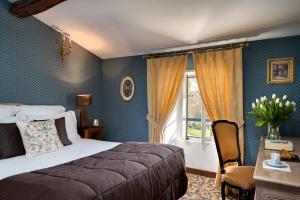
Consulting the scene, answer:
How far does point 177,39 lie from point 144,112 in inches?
60.9

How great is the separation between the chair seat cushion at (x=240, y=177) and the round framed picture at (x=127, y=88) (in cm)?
250

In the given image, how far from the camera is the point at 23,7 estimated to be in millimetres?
3006

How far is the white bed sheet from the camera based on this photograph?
1992mm

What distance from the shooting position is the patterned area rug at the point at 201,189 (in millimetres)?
2924

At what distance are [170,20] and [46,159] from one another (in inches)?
92.2

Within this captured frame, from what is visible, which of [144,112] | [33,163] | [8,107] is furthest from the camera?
[144,112]

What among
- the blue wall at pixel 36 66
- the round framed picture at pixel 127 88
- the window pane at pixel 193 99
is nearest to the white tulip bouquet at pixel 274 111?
the window pane at pixel 193 99

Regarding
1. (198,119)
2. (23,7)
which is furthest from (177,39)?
(23,7)

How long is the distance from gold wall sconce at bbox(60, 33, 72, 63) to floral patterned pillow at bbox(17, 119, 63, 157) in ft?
5.45

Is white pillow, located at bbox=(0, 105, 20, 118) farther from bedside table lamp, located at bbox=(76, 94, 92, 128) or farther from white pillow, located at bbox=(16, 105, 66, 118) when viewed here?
bedside table lamp, located at bbox=(76, 94, 92, 128)

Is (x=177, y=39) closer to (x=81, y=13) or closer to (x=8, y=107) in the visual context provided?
(x=81, y=13)

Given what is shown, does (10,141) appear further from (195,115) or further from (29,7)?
(195,115)

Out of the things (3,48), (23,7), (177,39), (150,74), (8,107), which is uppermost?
(23,7)

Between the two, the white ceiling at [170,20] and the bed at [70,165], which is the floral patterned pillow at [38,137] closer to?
Result: the bed at [70,165]
